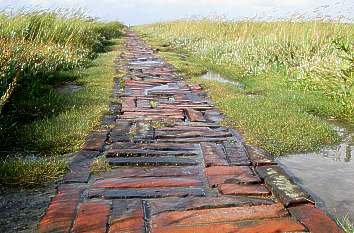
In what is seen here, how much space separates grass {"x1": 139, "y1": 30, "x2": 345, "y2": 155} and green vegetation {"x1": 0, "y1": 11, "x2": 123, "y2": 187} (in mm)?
1656

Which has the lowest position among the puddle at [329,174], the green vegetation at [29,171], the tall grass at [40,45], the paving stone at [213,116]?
the puddle at [329,174]

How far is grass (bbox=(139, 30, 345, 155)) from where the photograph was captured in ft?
15.0

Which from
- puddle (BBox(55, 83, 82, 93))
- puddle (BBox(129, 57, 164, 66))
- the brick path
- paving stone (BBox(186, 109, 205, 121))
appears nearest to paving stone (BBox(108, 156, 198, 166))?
the brick path

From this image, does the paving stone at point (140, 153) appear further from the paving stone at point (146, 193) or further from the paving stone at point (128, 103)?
the paving stone at point (128, 103)

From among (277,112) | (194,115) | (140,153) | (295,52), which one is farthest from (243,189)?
(295,52)

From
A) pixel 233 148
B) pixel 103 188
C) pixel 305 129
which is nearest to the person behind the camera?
pixel 103 188

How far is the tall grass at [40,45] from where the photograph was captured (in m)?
6.08

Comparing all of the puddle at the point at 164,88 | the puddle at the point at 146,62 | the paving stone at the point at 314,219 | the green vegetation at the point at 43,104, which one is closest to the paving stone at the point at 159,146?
the green vegetation at the point at 43,104

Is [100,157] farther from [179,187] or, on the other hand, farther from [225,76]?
[225,76]

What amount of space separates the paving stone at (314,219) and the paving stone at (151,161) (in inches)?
45.2

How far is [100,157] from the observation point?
12.6 feet

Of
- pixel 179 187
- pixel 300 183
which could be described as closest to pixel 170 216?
pixel 179 187

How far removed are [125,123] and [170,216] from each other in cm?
246

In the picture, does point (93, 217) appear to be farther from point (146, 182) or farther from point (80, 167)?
point (80, 167)
